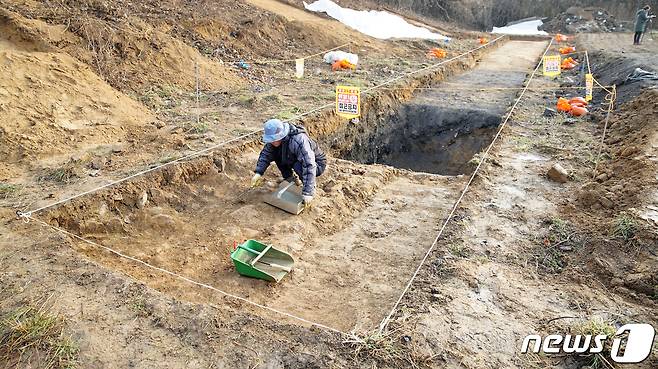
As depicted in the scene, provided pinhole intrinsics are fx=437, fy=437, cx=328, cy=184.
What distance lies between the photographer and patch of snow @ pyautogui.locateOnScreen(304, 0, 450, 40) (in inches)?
723

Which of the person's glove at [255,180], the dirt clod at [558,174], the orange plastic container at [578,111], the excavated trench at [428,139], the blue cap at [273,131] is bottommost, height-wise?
the excavated trench at [428,139]

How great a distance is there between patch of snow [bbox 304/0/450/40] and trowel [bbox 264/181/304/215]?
13.8 metres

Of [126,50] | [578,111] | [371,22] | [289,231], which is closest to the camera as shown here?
[289,231]

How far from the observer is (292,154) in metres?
5.41

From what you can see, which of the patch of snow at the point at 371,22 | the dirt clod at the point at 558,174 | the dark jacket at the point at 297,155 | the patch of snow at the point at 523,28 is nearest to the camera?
the dark jacket at the point at 297,155

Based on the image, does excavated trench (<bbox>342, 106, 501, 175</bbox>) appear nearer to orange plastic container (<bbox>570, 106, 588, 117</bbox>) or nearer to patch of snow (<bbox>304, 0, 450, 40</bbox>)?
orange plastic container (<bbox>570, 106, 588, 117</bbox>)

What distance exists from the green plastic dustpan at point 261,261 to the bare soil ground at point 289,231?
0.12 m

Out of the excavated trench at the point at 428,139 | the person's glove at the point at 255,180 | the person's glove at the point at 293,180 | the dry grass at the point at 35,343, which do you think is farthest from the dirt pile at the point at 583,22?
the dry grass at the point at 35,343

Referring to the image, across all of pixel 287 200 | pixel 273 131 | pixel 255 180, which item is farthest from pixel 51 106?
pixel 287 200

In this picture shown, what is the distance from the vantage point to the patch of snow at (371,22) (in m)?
18.4

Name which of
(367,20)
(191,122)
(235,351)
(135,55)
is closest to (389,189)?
(191,122)

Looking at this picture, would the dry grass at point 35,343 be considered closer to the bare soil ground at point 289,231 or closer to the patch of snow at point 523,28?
the bare soil ground at point 289,231

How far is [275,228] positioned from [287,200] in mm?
444

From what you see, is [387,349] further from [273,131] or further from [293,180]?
[293,180]
